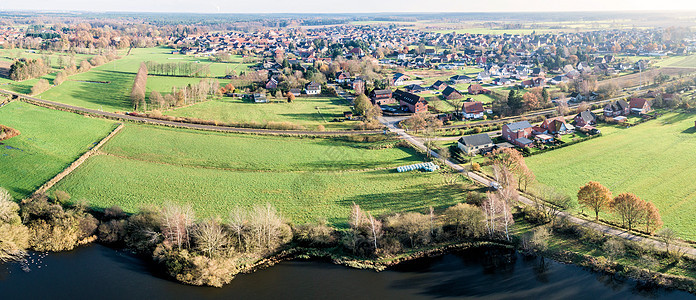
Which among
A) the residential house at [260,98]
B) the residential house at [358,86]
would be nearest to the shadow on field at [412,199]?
the residential house at [260,98]

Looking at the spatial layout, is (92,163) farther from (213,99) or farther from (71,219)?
(213,99)

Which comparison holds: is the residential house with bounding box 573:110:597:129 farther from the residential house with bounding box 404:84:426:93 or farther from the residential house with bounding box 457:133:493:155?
the residential house with bounding box 404:84:426:93

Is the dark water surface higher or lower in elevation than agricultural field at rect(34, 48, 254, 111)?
lower

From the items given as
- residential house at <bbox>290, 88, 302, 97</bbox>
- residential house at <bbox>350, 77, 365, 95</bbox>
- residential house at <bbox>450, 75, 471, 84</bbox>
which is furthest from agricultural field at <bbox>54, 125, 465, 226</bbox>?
residential house at <bbox>450, 75, 471, 84</bbox>

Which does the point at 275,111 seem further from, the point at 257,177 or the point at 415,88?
the point at 415,88

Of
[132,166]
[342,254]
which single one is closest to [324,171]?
[342,254]

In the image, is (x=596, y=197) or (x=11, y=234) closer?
(x=11, y=234)

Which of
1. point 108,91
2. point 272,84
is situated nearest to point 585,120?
point 272,84
